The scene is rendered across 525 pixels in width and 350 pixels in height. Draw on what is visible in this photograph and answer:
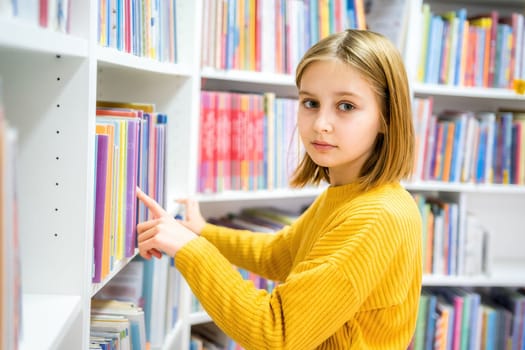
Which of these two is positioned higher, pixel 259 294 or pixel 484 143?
pixel 484 143

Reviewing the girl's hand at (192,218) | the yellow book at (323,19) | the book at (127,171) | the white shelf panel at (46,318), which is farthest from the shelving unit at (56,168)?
the yellow book at (323,19)

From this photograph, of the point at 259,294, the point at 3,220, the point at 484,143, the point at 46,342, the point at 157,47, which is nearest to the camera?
the point at 3,220

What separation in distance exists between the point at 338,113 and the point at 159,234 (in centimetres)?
42

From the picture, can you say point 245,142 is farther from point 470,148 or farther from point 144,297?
point 470,148

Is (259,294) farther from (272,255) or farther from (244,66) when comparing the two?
(244,66)

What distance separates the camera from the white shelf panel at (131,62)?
902mm

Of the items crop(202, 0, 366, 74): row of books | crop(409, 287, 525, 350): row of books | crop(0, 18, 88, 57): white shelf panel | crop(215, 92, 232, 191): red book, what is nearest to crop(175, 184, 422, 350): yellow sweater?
crop(0, 18, 88, 57): white shelf panel

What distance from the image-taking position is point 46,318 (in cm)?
73

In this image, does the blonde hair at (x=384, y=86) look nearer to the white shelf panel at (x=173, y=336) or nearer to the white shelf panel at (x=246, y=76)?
the white shelf panel at (x=246, y=76)

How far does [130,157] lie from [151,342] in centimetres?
54

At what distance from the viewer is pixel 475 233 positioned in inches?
78.2

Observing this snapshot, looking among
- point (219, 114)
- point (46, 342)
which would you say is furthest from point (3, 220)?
point (219, 114)

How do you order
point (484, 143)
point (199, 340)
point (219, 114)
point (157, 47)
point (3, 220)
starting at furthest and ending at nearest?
point (484, 143)
point (199, 340)
point (219, 114)
point (157, 47)
point (3, 220)

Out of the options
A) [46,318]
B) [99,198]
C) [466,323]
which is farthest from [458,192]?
[46,318]
